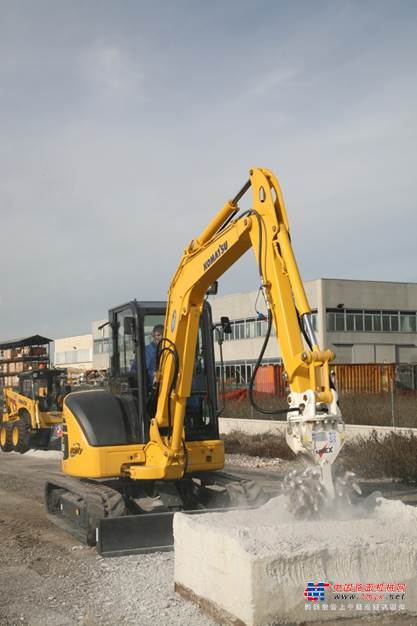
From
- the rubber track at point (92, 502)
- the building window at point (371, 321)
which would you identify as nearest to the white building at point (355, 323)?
the building window at point (371, 321)

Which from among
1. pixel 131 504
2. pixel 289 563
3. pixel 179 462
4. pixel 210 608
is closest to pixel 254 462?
pixel 131 504

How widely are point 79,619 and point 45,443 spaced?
1560 cm

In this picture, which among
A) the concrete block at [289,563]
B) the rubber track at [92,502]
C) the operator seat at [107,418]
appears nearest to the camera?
the concrete block at [289,563]

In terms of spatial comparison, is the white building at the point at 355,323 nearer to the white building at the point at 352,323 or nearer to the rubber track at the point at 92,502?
the white building at the point at 352,323

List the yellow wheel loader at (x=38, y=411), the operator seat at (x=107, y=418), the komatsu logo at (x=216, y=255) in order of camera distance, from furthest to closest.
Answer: the yellow wheel loader at (x=38, y=411)
the operator seat at (x=107, y=418)
the komatsu logo at (x=216, y=255)

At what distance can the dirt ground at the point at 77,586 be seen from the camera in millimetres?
5648

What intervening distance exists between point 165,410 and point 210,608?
132 inches

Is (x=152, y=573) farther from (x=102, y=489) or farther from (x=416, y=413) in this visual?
(x=416, y=413)

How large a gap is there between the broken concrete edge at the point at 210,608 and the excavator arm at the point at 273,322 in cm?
120

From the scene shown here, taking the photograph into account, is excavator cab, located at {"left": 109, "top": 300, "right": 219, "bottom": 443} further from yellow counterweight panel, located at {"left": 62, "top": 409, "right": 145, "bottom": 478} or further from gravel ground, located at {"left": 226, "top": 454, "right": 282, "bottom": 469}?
gravel ground, located at {"left": 226, "top": 454, "right": 282, "bottom": 469}

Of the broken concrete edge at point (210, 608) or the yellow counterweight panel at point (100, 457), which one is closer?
the broken concrete edge at point (210, 608)

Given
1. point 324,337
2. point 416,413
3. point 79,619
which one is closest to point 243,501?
point 79,619

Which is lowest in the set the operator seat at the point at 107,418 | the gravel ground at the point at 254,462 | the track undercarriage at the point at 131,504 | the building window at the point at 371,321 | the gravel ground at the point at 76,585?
the gravel ground at the point at 254,462

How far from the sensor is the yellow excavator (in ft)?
23.1
